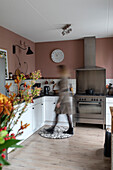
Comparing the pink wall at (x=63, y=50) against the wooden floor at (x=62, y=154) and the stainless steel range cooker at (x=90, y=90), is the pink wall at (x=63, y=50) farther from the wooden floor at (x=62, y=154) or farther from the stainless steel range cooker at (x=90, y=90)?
the wooden floor at (x=62, y=154)

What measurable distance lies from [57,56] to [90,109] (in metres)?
1.95

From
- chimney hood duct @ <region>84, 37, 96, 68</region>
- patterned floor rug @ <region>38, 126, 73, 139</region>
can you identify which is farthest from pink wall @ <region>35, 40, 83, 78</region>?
patterned floor rug @ <region>38, 126, 73, 139</region>

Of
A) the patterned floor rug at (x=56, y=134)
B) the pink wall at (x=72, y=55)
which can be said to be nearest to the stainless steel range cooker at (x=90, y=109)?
the patterned floor rug at (x=56, y=134)

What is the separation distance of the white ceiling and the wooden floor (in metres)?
2.50

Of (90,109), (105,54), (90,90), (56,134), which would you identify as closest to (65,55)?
(105,54)

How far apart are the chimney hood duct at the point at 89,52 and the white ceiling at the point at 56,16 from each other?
27cm

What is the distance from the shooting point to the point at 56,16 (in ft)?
10.1

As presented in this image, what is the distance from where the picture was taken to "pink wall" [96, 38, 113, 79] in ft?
15.1

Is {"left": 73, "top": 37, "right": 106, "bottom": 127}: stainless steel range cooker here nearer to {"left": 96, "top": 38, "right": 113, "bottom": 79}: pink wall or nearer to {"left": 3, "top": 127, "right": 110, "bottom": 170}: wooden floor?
{"left": 96, "top": 38, "right": 113, "bottom": 79}: pink wall

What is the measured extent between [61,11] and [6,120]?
2643 millimetres

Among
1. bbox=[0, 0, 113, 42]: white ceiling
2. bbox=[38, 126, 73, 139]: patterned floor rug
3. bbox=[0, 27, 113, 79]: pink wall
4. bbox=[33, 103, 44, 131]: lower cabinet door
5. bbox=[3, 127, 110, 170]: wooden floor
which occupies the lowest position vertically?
bbox=[3, 127, 110, 170]: wooden floor

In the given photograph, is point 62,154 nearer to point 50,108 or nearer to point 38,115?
point 38,115

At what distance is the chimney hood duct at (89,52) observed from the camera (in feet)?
15.0

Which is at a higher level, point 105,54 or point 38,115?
point 105,54
